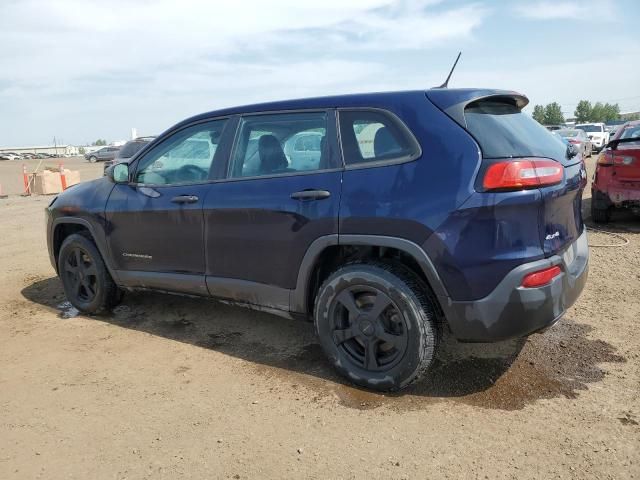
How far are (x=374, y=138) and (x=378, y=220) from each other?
21.0 inches

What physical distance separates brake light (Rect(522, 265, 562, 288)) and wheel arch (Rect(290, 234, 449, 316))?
16.6 inches

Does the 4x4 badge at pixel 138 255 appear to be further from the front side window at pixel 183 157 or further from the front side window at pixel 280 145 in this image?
the front side window at pixel 280 145

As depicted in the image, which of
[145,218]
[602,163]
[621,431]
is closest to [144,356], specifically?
[145,218]

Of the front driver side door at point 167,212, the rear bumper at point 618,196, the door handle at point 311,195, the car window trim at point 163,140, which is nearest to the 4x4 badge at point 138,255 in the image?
the front driver side door at point 167,212

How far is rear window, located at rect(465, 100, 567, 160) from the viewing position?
289cm

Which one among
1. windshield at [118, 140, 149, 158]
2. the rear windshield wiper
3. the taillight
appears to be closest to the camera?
the rear windshield wiper

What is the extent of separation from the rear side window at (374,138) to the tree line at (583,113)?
354ft

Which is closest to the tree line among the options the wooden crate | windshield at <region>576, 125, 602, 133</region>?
windshield at <region>576, 125, 602, 133</region>

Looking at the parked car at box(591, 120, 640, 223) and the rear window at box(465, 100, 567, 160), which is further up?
the rear window at box(465, 100, 567, 160)

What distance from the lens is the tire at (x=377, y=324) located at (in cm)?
304

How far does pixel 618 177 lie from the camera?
23.6 feet

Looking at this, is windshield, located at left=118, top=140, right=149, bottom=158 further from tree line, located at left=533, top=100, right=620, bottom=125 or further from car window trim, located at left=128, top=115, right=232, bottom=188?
tree line, located at left=533, top=100, right=620, bottom=125

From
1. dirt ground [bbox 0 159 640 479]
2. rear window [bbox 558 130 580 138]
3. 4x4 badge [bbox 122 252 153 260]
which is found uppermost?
rear window [bbox 558 130 580 138]

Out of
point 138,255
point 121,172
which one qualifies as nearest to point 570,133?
point 121,172
